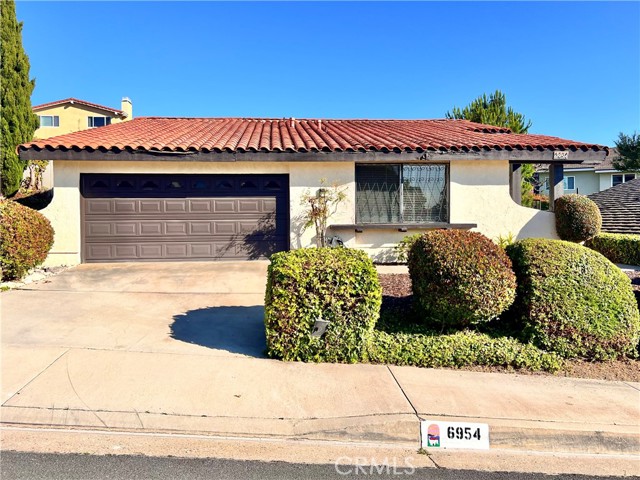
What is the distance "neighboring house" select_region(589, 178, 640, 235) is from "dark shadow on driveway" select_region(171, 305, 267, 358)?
44.3ft

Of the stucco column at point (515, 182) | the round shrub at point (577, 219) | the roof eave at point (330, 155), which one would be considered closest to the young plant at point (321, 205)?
the roof eave at point (330, 155)

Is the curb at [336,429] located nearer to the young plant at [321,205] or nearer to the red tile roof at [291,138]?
the young plant at [321,205]

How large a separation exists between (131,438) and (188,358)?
4.69 ft

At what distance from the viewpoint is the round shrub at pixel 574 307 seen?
501 cm

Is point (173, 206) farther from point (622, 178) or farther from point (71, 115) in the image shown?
point (71, 115)

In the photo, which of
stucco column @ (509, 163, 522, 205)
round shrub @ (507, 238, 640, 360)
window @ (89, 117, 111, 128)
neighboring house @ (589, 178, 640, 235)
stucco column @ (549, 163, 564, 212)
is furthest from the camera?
window @ (89, 117, 111, 128)

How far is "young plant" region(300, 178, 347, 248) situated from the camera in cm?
1024

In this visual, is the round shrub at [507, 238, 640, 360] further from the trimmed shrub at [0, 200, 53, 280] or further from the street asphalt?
the trimmed shrub at [0, 200, 53, 280]

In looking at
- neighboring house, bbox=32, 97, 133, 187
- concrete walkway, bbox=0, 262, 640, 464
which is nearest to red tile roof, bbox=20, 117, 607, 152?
concrete walkway, bbox=0, 262, 640, 464

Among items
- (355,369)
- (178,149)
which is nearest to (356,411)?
(355,369)

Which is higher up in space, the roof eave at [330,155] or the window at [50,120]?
the window at [50,120]

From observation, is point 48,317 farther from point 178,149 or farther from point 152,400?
point 178,149

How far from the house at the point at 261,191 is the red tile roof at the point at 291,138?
0.06 metres

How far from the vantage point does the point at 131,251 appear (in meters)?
10.0
